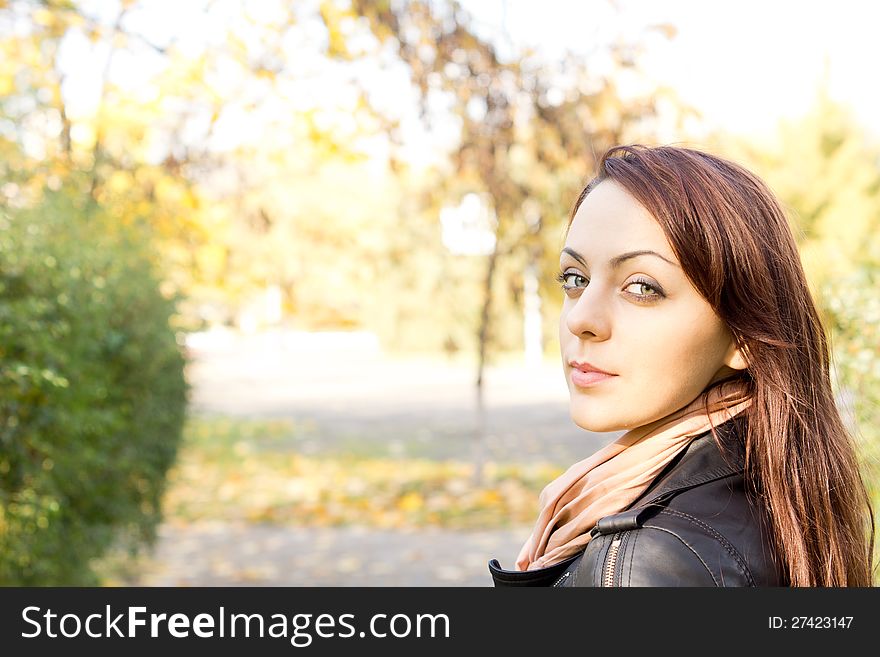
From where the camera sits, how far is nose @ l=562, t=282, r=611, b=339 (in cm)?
147

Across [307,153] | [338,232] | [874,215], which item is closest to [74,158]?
[307,153]

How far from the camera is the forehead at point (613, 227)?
4.76 feet

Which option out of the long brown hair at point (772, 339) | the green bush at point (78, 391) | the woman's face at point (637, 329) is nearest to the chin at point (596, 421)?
the woman's face at point (637, 329)

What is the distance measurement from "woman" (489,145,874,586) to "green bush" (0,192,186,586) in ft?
7.61

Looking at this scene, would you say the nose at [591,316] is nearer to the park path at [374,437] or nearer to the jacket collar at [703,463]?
the jacket collar at [703,463]

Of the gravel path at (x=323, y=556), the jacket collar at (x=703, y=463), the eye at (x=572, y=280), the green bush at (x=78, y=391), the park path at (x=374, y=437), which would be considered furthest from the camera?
the park path at (x=374, y=437)

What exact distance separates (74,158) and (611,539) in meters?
7.57

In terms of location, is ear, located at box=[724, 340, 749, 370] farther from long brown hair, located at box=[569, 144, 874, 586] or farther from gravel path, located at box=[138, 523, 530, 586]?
gravel path, located at box=[138, 523, 530, 586]

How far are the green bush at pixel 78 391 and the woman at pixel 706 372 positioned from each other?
232 cm

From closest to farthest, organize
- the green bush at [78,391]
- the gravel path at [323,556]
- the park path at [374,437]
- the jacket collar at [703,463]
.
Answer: the jacket collar at [703,463] → the green bush at [78,391] → the gravel path at [323,556] → the park path at [374,437]

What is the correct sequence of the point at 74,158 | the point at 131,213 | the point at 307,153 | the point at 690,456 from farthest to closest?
the point at 307,153 → the point at 74,158 → the point at 131,213 → the point at 690,456

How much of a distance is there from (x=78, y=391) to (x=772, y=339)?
3507 millimetres
